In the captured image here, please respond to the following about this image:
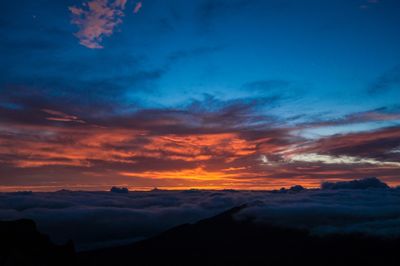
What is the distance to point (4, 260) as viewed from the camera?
6220 inches

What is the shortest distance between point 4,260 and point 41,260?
41.6 meters

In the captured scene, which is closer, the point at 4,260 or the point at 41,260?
the point at 4,260

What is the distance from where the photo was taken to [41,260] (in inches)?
7766
